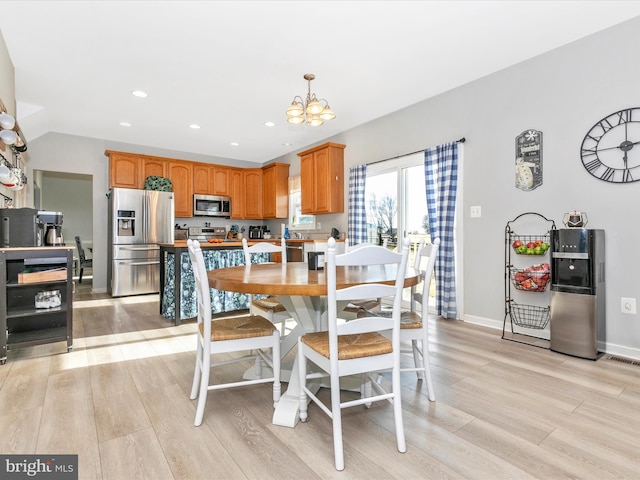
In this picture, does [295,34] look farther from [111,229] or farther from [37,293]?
[111,229]

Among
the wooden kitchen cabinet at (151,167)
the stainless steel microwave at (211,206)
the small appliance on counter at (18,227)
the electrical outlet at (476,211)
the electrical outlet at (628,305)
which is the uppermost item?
the wooden kitchen cabinet at (151,167)

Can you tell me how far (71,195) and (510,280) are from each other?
32.7 ft

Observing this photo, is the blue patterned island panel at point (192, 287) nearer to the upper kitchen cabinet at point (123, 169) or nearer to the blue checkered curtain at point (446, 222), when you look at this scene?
the blue checkered curtain at point (446, 222)

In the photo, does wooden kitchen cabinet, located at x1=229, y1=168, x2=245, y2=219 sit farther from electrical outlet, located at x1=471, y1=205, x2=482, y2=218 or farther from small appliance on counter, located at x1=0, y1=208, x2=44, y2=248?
electrical outlet, located at x1=471, y1=205, x2=482, y2=218

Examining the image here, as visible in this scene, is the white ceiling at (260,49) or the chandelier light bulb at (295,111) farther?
the chandelier light bulb at (295,111)

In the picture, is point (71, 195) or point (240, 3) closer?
point (240, 3)

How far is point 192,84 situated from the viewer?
3.73 meters

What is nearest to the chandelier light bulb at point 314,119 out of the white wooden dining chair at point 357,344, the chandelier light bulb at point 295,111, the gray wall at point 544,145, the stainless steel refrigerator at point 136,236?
the chandelier light bulb at point 295,111

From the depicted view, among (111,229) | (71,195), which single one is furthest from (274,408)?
(71,195)

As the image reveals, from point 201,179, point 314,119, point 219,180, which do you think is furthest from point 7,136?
point 219,180

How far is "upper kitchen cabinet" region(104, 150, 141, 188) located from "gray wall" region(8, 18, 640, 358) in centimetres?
432

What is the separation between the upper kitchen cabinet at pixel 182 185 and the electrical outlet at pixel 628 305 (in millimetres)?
6303

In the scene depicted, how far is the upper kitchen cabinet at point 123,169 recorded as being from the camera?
5.70 meters

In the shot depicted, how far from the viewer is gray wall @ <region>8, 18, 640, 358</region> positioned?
2.67 m
